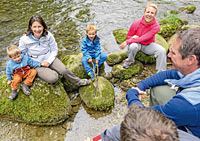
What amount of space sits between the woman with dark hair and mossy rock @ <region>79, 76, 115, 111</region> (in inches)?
8.2

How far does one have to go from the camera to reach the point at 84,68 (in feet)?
14.1

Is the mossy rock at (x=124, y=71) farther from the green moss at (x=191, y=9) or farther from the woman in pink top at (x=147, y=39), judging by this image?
the green moss at (x=191, y=9)

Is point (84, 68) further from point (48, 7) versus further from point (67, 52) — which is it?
point (48, 7)

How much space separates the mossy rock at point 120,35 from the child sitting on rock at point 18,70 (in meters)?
3.58

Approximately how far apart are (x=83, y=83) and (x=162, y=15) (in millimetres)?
6170

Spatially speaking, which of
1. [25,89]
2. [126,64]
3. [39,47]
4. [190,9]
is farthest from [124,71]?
[190,9]

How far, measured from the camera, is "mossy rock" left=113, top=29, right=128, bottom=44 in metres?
6.33

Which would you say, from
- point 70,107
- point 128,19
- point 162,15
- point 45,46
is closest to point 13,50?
point 45,46

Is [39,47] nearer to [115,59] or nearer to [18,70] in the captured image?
[18,70]

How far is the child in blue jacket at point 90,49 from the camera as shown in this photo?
13.5 ft

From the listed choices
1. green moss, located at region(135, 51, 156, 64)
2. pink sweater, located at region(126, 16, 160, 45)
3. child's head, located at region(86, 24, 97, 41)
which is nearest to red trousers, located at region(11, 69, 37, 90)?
child's head, located at region(86, 24, 97, 41)

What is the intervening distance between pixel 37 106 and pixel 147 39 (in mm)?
3046

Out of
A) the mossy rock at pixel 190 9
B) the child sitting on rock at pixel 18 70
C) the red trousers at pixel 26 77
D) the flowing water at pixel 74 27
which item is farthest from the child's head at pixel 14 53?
the mossy rock at pixel 190 9

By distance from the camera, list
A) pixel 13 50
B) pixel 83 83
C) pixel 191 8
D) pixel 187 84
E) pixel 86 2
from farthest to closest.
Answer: pixel 86 2 → pixel 191 8 → pixel 83 83 → pixel 13 50 → pixel 187 84
